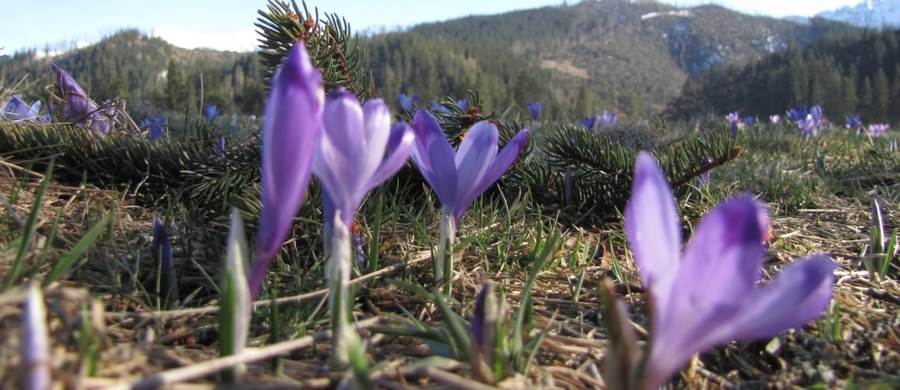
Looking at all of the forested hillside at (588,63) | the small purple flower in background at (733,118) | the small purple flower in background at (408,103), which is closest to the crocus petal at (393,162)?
the small purple flower in background at (408,103)

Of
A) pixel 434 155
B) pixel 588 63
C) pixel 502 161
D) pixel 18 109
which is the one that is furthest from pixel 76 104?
pixel 588 63

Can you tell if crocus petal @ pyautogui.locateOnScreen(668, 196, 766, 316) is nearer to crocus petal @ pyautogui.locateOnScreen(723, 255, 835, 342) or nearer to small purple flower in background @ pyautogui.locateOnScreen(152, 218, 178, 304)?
crocus petal @ pyautogui.locateOnScreen(723, 255, 835, 342)

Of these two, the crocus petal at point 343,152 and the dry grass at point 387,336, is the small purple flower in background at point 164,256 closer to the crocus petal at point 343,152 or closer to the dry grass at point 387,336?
the dry grass at point 387,336

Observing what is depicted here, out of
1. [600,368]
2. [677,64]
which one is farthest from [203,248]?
[677,64]

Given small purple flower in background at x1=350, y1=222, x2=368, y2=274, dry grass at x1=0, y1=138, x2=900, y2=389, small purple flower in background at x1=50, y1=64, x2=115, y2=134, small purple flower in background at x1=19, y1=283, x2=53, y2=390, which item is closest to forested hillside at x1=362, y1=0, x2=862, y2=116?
Result: small purple flower in background at x1=50, y1=64, x2=115, y2=134

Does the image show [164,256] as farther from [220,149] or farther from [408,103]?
[408,103]

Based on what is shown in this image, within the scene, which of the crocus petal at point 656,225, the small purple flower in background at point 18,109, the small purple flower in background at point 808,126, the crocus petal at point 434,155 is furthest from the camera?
the small purple flower in background at point 808,126

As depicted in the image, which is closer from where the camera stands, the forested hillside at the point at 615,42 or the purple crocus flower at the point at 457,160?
the purple crocus flower at the point at 457,160
